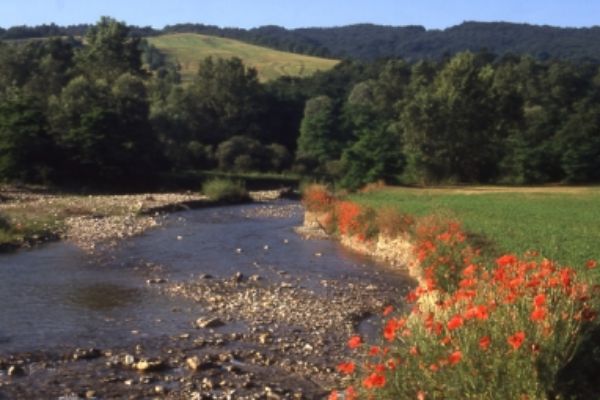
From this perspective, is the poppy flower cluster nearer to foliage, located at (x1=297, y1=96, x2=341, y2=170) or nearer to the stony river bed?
the stony river bed

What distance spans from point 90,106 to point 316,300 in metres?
48.8

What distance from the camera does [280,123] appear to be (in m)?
97.3

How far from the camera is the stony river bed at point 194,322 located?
16062 mm

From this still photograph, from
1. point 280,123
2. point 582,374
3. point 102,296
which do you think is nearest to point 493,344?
point 582,374

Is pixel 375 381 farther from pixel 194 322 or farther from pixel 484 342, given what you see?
pixel 194 322

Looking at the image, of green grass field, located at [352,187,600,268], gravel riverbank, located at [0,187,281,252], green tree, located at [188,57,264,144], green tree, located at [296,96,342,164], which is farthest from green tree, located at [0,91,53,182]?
green tree, located at [296,96,342,164]

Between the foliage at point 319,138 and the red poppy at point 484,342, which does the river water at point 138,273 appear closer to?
the red poppy at point 484,342

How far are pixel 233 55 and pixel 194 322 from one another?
466ft

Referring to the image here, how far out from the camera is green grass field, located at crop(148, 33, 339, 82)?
484 ft

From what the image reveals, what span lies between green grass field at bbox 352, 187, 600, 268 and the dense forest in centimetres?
913

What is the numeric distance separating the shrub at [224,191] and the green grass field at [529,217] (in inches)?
504

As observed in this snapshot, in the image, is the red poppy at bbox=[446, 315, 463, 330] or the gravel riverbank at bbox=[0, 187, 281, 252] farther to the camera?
the gravel riverbank at bbox=[0, 187, 281, 252]

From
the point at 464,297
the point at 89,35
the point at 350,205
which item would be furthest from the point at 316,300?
the point at 89,35

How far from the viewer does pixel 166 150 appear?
259 ft
